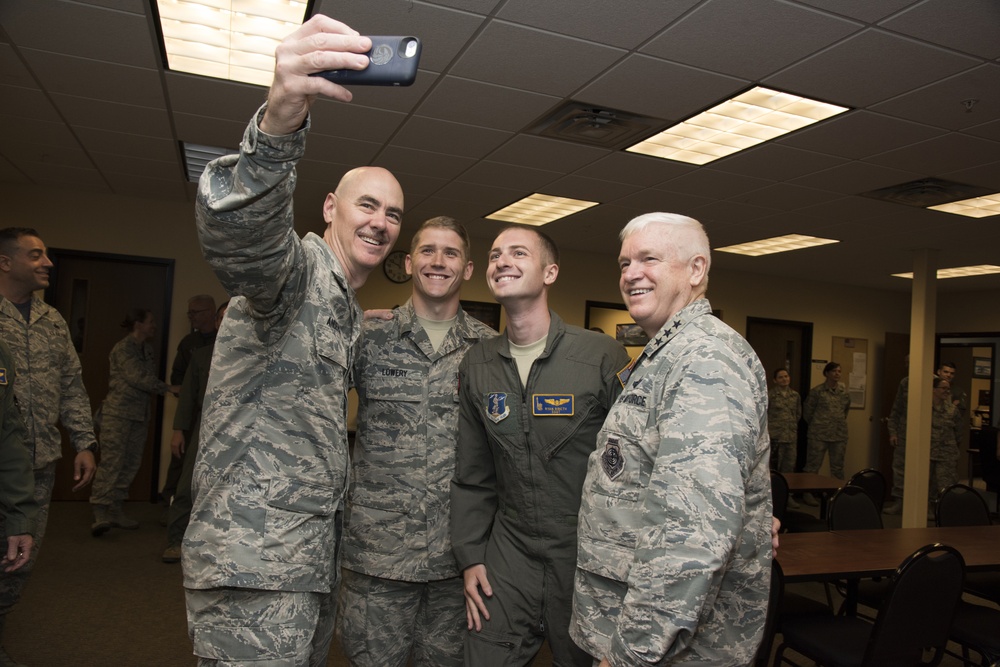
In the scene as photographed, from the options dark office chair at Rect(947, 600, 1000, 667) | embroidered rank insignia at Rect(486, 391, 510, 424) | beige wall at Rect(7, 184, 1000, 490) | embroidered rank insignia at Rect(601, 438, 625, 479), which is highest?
beige wall at Rect(7, 184, 1000, 490)

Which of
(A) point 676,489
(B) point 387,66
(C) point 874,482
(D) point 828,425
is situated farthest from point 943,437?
(B) point 387,66

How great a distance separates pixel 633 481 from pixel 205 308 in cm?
510

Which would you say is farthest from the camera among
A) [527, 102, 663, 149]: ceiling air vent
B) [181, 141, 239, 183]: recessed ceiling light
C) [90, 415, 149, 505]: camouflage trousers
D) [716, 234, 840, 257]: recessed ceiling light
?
[716, 234, 840, 257]: recessed ceiling light

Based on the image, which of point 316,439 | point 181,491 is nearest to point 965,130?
point 316,439

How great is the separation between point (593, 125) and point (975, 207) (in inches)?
142

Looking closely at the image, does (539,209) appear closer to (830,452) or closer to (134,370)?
(134,370)

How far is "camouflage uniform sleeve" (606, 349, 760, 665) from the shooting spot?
1.15 m

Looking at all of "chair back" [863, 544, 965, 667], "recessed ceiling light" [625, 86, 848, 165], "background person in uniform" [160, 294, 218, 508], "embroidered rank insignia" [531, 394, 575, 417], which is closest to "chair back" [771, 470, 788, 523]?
"chair back" [863, 544, 965, 667]

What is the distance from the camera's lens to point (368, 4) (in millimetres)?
2846

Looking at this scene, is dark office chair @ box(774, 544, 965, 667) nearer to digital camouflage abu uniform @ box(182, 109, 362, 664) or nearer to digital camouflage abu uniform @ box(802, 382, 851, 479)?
digital camouflage abu uniform @ box(182, 109, 362, 664)

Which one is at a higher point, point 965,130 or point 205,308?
point 965,130

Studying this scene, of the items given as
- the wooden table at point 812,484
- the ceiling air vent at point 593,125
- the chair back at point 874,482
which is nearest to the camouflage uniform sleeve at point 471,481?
the ceiling air vent at point 593,125

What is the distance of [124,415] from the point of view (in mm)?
5488

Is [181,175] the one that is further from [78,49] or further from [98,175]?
[78,49]
